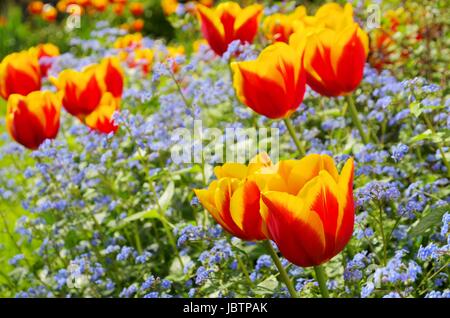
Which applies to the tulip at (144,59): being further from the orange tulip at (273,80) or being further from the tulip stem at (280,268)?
the tulip stem at (280,268)

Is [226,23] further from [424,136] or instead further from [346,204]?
[346,204]

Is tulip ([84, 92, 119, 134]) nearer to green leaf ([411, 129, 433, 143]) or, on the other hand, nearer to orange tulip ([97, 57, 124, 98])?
orange tulip ([97, 57, 124, 98])

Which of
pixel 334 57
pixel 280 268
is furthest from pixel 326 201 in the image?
pixel 334 57

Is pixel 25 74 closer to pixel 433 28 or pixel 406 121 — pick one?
pixel 406 121

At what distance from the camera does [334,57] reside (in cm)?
216

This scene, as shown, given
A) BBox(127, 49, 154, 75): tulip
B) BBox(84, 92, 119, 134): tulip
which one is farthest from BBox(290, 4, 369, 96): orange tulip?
BBox(127, 49, 154, 75): tulip

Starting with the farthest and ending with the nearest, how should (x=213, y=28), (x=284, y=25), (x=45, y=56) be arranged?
(x=45, y=56)
(x=284, y=25)
(x=213, y=28)

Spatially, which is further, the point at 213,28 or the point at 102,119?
the point at 102,119

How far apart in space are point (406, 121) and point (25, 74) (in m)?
1.48

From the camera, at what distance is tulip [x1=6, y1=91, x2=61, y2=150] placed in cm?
266

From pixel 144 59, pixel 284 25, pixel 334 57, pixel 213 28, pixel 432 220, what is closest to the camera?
pixel 432 220

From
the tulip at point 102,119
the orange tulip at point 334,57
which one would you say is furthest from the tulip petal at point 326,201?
the tulip at point 102,119

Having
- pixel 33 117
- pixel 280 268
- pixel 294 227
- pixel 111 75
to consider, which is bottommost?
pixel 280 268

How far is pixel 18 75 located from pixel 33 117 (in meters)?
0.41
